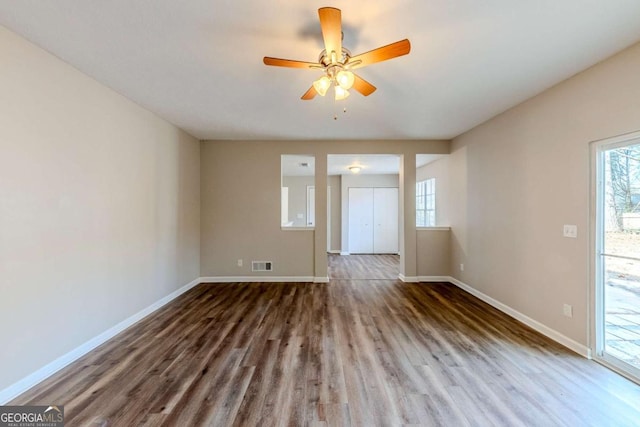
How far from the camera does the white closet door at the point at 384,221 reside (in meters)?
8.46

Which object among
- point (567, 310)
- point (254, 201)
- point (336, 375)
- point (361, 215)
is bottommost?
point (336, 375)

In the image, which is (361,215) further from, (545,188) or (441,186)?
(545,188)

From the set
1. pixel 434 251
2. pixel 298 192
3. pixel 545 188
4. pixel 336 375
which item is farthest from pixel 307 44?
pixel 298 192

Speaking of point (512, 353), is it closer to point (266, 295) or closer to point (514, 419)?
point (514, 419)

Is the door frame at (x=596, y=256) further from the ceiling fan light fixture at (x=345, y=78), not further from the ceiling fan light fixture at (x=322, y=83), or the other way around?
the ceiling fan light fixture at (x=322, y=83)

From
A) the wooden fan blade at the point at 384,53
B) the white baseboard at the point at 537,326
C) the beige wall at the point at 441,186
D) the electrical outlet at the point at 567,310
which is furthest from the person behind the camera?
the beige wall at the point at 441,186

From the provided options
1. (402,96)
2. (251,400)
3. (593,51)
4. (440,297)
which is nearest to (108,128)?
(251,400)

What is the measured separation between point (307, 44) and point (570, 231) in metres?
2.90

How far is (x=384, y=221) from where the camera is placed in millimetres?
8484

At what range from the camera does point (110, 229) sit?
2.87 m

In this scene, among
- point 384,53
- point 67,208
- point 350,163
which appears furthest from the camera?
point 350,163

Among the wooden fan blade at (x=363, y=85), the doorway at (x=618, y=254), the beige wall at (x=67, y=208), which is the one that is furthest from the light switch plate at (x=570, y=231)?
the beige wall at (x=67, y=208)

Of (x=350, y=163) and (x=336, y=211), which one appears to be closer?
(x=350, y=163)

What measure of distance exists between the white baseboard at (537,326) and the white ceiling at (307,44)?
2443mm
